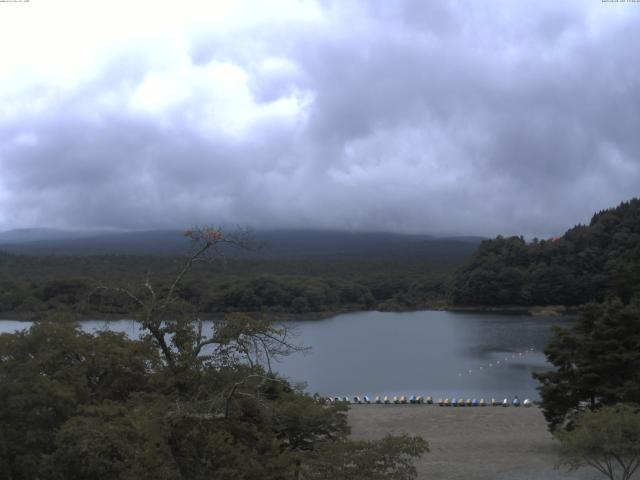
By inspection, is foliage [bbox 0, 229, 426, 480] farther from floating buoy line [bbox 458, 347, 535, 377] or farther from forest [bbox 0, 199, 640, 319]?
forest [bbox 0, 199, 640, 319]

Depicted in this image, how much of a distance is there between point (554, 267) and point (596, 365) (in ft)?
199

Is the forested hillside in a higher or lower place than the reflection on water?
higher

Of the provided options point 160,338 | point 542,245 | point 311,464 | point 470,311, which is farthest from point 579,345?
point 542,245

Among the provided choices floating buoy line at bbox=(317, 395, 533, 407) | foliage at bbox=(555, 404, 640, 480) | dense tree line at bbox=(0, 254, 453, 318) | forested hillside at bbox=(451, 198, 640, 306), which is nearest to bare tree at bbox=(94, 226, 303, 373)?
foliage at bbox=(555, 404, 640, 480)

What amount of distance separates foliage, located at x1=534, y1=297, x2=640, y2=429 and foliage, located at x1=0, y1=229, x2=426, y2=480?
26.9ft

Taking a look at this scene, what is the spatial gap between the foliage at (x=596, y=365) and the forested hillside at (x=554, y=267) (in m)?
54.8

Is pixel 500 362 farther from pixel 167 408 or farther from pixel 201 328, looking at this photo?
pixel 167 408

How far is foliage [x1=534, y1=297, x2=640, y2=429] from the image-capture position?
16.9 metres

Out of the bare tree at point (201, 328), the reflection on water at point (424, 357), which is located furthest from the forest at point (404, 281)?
the bare tree at point (201, 328)

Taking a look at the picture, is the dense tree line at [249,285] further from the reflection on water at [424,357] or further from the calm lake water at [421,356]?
the reflection on water at [424,357]

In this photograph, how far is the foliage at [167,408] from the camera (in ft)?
21.4

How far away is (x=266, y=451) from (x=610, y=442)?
22.8 feet

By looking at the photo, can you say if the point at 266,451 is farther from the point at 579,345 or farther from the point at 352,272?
the point at 352,272

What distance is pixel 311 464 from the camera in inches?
336
